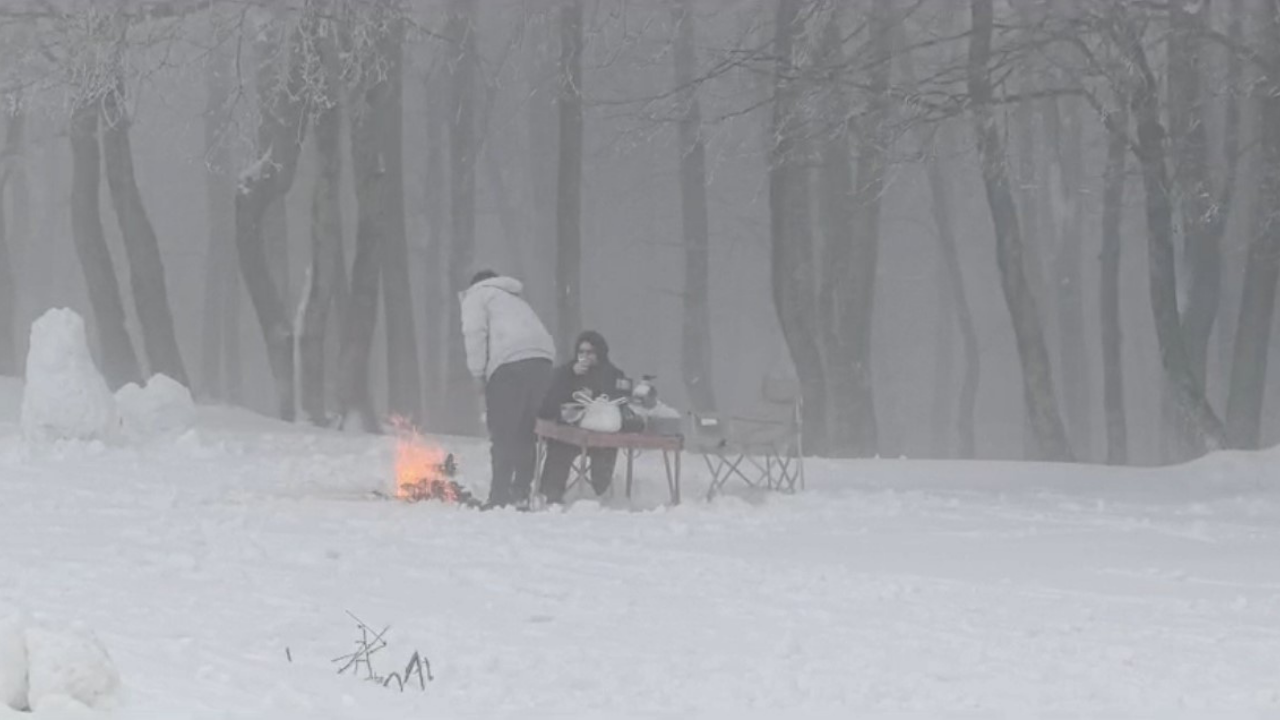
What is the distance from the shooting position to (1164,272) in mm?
21219

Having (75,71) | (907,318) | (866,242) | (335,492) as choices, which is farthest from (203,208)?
(335,492)

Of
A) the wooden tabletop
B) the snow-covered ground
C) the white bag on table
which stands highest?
the white bag on table

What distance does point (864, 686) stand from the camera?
336 inches

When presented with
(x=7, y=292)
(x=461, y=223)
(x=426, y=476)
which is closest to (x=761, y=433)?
(x=426, y=476)

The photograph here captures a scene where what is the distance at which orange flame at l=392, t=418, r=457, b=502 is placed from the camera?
1564 centimetres

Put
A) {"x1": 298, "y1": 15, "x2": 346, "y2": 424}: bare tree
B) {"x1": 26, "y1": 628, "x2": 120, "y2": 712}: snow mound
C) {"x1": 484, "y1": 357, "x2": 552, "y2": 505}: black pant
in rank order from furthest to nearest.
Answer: {"x1": 298, "y1": 15, "x2": 346, "y2": 424}: bare tree, {"x1": 484, "y1": 357, "x2": 552, "y2": 505}: black pant, {"x1": 26, "y1": 628, "x2": 120, "y2": 712}: snow mound

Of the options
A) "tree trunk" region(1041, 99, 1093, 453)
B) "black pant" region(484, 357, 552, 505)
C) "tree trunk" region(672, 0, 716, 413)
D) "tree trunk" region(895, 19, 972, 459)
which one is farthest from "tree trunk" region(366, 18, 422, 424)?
"tree trunk" region(1041, 99, 1093, 453)

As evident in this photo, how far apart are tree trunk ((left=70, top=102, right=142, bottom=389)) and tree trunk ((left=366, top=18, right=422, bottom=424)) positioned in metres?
3.38

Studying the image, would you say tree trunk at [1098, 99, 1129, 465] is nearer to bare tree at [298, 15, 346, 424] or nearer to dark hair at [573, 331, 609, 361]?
bare tree at [298, 15, 346, 424]

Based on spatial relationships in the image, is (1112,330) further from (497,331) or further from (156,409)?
(497,331)

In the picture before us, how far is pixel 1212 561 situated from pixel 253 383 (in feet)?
123

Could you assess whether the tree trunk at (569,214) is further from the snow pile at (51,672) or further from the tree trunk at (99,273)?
the snow pile at (51,672)

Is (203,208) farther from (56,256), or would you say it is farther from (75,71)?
(75,71)

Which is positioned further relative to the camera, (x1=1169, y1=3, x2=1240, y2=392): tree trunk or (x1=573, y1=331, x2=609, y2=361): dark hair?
(x1=1169, y1=3, x2=1240, y2=392): tree trunk
